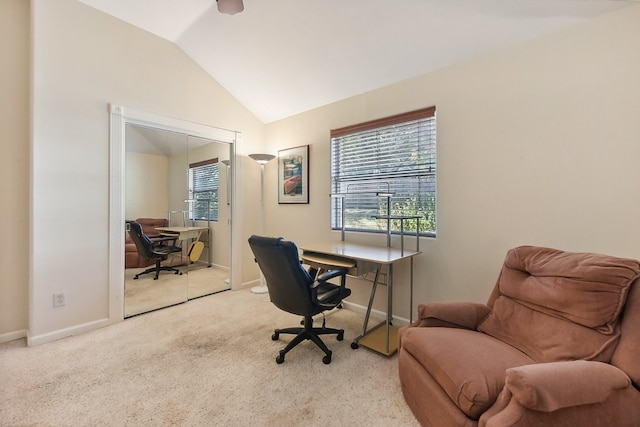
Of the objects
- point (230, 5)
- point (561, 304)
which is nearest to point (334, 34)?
point (230, 5)

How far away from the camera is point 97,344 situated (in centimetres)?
234

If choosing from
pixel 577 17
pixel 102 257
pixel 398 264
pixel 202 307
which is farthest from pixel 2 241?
pixel 577 17

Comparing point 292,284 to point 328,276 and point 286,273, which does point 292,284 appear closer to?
point 286,273

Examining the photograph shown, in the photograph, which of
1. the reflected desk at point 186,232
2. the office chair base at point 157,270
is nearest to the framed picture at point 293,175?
the reflected desk at point 186,232

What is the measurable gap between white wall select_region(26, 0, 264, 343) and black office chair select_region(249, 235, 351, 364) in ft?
5.80

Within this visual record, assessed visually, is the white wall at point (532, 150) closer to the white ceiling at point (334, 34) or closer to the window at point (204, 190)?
the white ceiling at point (334, 34)

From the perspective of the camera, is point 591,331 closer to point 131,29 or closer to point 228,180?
point 228,180

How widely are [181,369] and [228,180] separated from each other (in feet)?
7.75

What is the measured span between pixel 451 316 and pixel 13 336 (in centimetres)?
360

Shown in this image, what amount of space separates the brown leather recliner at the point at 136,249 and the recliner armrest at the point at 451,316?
2854 millimetres

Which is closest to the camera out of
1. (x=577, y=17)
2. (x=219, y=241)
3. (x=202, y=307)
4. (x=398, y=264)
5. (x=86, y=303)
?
(x=577, y=17)

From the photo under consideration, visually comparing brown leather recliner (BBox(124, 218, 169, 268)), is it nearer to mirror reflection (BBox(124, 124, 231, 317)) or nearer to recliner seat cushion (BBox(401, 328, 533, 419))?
mirror reflection (BBox(124, 124, 231, 317))

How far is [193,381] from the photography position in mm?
1861

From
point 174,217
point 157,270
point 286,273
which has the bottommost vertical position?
point 157,270
